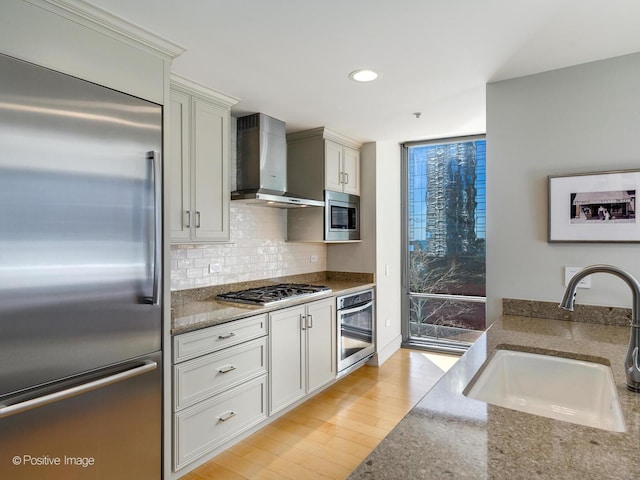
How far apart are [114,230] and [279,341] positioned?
59.2 inches

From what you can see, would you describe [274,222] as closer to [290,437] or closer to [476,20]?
[290,437]

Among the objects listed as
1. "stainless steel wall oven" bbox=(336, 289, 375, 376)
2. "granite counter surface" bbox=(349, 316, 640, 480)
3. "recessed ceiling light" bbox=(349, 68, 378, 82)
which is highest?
"recessed ceiling light" bbox=(349, 68, 378, 82)

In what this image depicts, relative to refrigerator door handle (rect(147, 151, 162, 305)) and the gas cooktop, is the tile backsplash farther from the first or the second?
refrigerator door handle (rect(147, 151, 162, 305))

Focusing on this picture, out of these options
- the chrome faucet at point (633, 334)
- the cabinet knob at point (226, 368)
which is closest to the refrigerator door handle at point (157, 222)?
the cabinet knob at point (226, 368)

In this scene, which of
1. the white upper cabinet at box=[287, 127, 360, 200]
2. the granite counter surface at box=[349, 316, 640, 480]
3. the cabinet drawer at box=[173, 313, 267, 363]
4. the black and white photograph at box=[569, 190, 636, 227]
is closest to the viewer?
the granite counter surface at box=[349, 316, 640, 480]

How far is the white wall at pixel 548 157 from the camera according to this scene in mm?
2078

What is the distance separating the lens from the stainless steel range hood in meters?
3.12

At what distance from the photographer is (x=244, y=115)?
3.20 metres

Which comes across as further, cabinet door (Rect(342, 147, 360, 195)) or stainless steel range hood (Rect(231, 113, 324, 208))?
cabinet door (Rect(342, 147, 360, 195))

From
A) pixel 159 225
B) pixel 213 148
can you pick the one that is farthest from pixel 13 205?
pixel 213 148

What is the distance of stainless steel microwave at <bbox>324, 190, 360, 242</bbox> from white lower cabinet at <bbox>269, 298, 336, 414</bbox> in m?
0.71

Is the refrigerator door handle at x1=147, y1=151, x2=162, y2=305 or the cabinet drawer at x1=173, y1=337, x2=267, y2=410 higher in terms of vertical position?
the refrigerator door handle at x1=147, y1=151, x2=162, y2=305

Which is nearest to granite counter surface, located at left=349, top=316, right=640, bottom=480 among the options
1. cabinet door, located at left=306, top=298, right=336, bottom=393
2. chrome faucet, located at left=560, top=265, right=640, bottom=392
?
chrome faucet, located at left=560, top=265, right=640, bottom=392

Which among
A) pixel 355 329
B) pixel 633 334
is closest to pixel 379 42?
pixel 633 334
